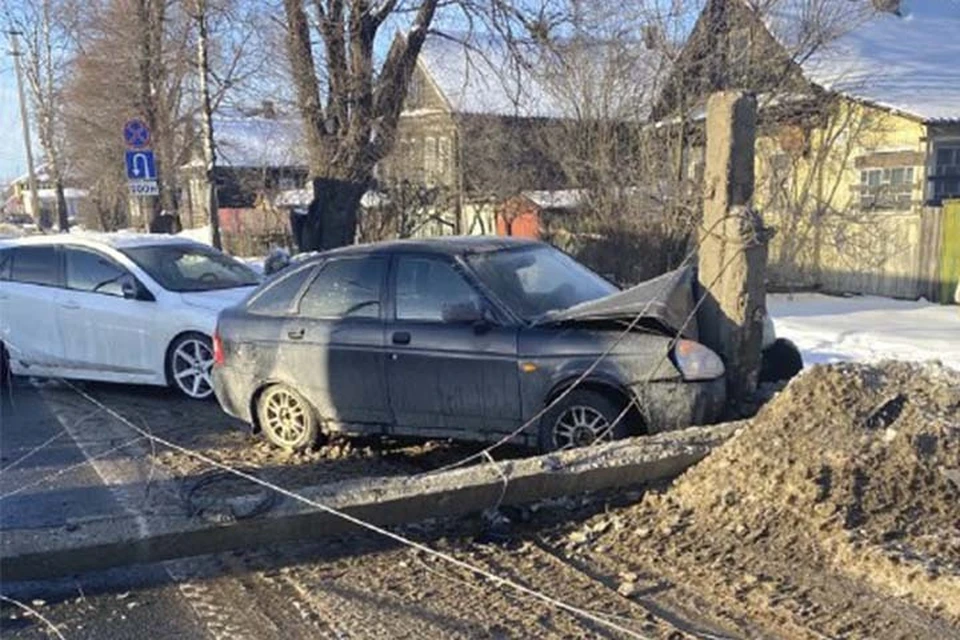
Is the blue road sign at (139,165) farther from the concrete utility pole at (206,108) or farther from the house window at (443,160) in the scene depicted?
the house window at (443,160)

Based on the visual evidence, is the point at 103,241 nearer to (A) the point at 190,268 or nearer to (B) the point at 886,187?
(A) the point at 190,268

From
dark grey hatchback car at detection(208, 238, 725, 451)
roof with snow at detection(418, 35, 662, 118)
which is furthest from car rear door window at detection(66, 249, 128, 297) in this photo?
roof with snow at detection(418, 35, 662, 118)

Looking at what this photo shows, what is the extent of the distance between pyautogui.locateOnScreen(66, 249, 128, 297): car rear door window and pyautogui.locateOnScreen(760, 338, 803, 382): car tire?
6072mm

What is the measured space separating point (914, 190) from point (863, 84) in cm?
243

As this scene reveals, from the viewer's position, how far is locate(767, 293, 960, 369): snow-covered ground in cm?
977

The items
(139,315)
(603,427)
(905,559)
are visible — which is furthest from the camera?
(139,315)

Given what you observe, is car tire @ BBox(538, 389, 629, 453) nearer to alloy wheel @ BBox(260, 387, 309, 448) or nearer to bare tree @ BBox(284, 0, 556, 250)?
alloy wheel @ BBox(260, 387, 309, 448)

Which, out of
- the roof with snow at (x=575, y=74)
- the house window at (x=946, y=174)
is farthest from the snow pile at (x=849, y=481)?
the house window at (x=946, y=174)

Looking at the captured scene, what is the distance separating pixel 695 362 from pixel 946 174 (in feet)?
50.4

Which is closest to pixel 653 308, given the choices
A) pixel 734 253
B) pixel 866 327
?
pixel 734 253

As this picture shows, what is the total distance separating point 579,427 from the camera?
5.16 meters

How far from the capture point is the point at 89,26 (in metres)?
26.9

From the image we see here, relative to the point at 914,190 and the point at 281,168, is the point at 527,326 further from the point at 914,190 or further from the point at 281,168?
the point at 281,168

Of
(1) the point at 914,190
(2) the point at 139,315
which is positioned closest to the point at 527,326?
(2) the point at 139,315
